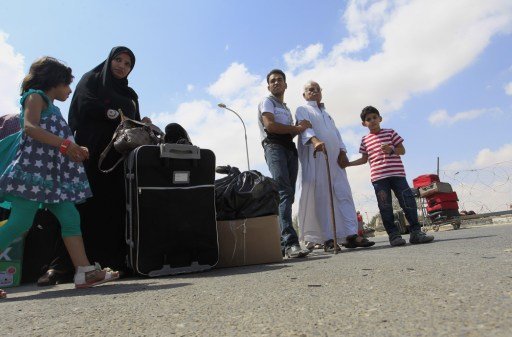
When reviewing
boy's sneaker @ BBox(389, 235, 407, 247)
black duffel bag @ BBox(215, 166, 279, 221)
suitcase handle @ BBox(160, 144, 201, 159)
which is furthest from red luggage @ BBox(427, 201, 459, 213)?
suitcase handle @ BBox(160, 144, 201, 159)

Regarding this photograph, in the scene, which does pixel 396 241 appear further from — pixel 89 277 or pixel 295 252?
pixel 89 277

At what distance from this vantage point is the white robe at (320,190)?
189 inches

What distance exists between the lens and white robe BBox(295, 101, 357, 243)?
4793 millimetres

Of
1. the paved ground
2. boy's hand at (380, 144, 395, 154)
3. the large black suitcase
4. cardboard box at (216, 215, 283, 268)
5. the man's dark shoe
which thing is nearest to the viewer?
the paved ground

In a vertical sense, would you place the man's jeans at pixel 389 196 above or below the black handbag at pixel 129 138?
below

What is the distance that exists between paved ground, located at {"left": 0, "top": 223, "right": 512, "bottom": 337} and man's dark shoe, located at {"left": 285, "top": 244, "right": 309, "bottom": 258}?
5.16ft

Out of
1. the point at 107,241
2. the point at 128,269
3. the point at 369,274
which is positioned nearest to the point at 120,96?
the point at 107,241

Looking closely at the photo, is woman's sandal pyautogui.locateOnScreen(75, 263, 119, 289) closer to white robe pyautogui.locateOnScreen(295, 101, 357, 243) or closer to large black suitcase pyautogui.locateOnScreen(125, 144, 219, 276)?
large black suitcase pyautogui.locateOnScreen(125, 144, 219, 276)

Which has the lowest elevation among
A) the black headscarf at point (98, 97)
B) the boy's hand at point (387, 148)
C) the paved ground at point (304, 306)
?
the paved ground at point (304, 306)

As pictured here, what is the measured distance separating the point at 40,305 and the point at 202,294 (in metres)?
0.80

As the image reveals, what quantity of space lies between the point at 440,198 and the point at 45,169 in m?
9.49

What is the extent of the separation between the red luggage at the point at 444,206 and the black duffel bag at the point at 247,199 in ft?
25.1

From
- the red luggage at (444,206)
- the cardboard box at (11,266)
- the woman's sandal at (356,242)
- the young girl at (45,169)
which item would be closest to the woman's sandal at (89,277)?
the young girl at (45,169)

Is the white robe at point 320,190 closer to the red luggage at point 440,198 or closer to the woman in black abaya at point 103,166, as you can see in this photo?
the woman in black abaya at point 103,166
